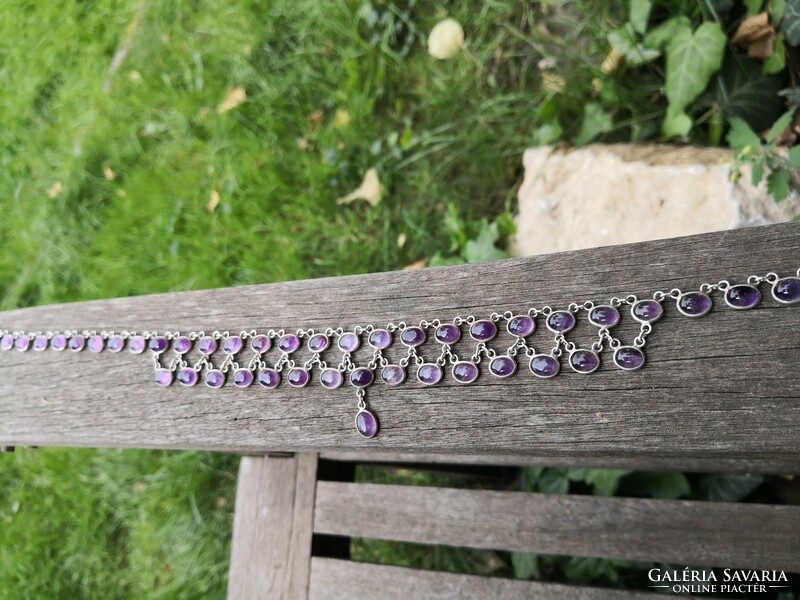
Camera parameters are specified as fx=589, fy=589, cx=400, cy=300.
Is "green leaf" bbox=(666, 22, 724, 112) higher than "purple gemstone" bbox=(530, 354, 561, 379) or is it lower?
higher

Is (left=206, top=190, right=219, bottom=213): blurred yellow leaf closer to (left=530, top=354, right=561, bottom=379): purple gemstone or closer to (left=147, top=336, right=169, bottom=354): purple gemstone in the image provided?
(left=147, top=336, right=169, bottom=354): purple gemstone

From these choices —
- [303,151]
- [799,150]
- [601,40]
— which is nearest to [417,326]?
[799,150]

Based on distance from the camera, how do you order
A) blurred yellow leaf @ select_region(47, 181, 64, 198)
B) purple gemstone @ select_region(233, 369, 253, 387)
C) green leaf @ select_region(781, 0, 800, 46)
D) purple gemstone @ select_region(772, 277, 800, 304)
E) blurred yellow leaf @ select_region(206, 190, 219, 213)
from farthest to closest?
blurred yellow leaf @ select_region(47, 181, 64, 198), blurred yellow leaf @ select_region(206, 190, 219, 213), green leaf @ select_region(781, 0, 800, 46), purple gemstone @ select_region(233, 369, 253, 387), purple gemstone @ select_region(772, 277, 800, 304)

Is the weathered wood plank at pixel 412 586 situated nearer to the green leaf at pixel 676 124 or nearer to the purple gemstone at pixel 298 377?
the purple gemstone at pixel 298 377

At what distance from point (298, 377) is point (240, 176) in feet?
5.04

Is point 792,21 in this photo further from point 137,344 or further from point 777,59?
point 137,344

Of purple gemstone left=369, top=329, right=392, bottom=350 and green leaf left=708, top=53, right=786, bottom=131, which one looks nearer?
purple gemstone left=369, top=329, right=392, bottom=350

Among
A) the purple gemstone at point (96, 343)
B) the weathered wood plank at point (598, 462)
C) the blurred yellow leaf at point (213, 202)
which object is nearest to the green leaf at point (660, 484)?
the weathered wood plank at point (598, 462)

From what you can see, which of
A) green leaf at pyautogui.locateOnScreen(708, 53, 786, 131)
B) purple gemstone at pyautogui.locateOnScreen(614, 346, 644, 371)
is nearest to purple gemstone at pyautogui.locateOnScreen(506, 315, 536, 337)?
purple gemstone at pyautogui.locateOnScreen(614, 346, 644, 371)

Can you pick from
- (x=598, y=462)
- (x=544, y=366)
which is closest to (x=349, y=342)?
(x=544, y=366)

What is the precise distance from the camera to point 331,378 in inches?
33.5

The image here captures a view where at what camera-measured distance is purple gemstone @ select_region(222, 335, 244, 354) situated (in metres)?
0.92

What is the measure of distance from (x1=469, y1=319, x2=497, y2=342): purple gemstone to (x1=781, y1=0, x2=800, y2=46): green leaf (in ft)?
3.55

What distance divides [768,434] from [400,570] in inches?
27.9
